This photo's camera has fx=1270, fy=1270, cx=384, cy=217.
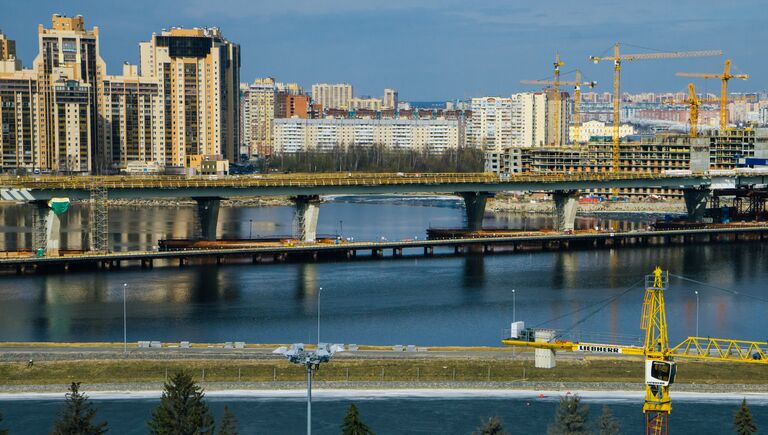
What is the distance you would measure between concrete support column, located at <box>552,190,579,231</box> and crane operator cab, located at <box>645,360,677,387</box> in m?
43.2

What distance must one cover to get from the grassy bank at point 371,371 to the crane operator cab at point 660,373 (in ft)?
18.5

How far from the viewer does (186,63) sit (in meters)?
114

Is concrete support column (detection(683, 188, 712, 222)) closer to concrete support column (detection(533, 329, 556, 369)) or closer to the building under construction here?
the building under construction

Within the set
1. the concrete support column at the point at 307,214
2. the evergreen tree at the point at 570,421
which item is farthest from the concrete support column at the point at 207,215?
the evergreen tree at the point at 570,421

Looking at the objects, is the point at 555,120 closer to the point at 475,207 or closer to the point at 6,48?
the point at 6,48

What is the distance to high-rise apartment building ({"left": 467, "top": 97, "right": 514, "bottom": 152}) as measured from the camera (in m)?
150

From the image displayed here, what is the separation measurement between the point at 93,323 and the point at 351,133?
12229 centimetres

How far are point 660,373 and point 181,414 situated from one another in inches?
352

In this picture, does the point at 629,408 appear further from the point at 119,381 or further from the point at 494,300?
the point at 494,300

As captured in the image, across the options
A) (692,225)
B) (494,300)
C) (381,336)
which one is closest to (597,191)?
(692,225)

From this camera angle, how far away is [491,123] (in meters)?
152

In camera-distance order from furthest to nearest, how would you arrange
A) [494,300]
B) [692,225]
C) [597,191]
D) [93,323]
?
[597,191] < [692,225] < [494,300] < [93,323]

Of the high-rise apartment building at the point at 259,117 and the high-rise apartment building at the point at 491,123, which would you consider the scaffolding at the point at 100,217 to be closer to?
the high-rise apartment building at the point at 491,123

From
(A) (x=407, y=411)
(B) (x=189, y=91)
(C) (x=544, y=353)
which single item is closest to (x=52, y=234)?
(C) (x=544, y=353)
